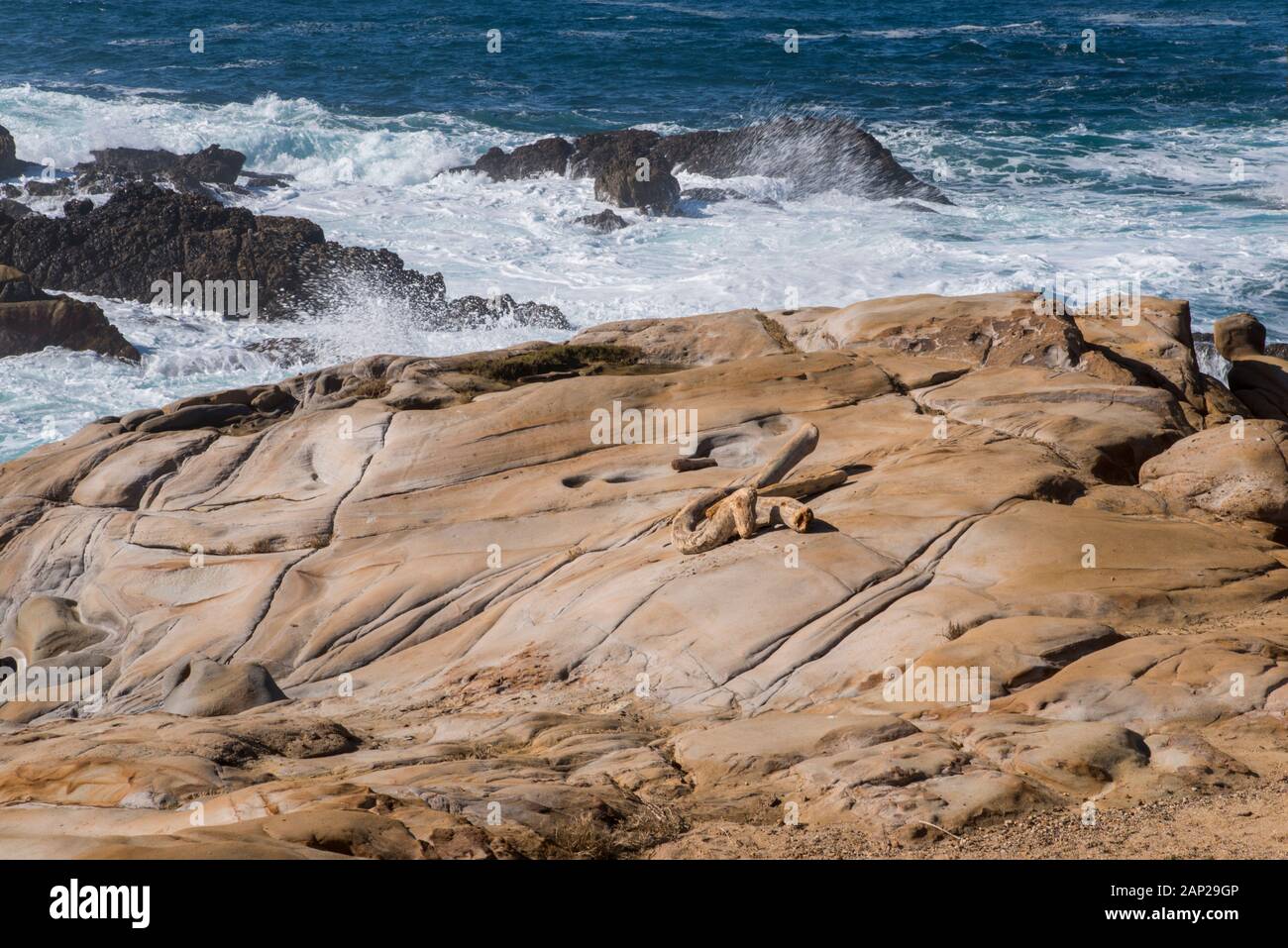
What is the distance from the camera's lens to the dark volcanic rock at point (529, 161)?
133 feet

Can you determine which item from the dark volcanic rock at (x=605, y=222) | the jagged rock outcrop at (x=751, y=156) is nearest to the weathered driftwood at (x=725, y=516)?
the dark volcanic rock at (x=605, y=222)

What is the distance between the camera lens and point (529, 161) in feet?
134

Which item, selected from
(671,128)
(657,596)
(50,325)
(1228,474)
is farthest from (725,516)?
(671,128)

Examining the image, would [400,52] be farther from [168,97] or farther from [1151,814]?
[1151,814]

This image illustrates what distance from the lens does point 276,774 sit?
899cm

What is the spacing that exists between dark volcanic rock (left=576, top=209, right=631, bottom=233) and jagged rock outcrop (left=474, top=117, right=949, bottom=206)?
313cm

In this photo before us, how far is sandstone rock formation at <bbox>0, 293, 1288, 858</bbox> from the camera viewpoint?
841cm

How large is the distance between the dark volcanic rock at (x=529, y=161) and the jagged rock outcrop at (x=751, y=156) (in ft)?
0.11

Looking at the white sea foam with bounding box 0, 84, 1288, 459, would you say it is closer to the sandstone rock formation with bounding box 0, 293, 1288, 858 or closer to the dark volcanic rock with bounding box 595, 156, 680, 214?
the dark volcanic rock with bounding box 595, 156, 680, 214

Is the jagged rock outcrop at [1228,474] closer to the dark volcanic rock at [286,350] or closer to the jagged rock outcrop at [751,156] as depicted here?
the dark volcanic rock at [286,350]

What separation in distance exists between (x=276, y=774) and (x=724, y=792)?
3.26 meters

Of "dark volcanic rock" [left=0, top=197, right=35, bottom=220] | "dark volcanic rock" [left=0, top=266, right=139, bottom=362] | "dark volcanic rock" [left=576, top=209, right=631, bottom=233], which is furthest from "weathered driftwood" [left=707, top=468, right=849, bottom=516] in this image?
"dark volcanic rock" [left=0, top=197, right=35, bottom=220]

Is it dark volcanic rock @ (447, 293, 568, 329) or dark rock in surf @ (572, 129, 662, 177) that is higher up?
dark rock in surf @ (572, 129, 662, 177)

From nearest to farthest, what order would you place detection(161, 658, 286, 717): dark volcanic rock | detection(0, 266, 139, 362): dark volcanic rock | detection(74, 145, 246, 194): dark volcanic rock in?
detection(161, 658, 286, 717): dark volcanic rock, detection(0, 266, 139, 362): dark volcanic rock, detection(74, 145, 246, 194): dark volcanic rock
